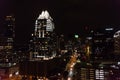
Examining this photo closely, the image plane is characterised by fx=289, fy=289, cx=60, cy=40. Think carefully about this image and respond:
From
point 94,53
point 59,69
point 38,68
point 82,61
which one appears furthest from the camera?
point 94,53

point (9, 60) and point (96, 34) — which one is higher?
point (96, 34)

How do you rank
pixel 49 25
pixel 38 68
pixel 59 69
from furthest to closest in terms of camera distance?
pixel 49 25 < pixel 59 69 < pixel 38 68

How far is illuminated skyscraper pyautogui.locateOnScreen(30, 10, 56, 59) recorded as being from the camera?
3817cm

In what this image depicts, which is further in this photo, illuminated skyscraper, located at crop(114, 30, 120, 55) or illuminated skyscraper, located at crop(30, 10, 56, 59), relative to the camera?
illuminated skyscraper, located at crop(30, 10, 56, 59)

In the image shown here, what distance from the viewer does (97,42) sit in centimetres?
3341

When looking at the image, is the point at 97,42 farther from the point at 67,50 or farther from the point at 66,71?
the point at 66,71

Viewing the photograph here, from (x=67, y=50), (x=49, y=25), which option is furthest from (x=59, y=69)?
(x=49, y=25)

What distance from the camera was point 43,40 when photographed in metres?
41.4

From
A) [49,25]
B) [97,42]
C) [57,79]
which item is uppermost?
[49,25]

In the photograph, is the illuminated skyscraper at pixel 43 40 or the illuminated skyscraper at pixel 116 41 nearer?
the illuminated skyscraper at pixel 116 41

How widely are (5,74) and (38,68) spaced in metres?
4.08

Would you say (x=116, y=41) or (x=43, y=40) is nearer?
(x=116, y=41)

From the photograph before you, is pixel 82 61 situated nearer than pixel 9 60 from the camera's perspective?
Yes

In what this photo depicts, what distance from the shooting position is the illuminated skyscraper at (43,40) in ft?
125
